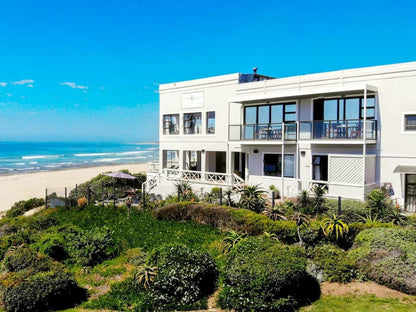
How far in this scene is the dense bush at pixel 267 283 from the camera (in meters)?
8.60

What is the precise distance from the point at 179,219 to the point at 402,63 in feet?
42.1

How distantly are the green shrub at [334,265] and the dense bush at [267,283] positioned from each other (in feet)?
2.30

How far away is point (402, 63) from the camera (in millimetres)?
18188

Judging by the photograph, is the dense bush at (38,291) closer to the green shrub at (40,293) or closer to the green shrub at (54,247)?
the green shrub at (40,293)

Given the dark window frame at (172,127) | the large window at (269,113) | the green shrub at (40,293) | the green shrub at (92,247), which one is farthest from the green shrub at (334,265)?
the dark window frame at (172,127)

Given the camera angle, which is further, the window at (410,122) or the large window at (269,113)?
the large window at (269,113)

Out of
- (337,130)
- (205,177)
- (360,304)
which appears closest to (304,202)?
(337,130)

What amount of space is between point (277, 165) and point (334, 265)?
12.3 m

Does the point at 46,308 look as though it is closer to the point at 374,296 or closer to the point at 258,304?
the point at 258,304

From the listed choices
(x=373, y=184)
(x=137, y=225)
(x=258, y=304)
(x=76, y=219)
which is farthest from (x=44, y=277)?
(x=373, y=184)

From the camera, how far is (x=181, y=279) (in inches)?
383

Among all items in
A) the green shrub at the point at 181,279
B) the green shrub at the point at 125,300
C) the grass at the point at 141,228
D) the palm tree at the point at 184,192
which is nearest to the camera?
the green shrub at the point at 125,300

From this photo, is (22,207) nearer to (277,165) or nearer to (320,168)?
(277,165)

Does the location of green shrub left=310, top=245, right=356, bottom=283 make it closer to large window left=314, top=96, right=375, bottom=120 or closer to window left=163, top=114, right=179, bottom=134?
large window left=314, top=96, right=375, bottom=120
